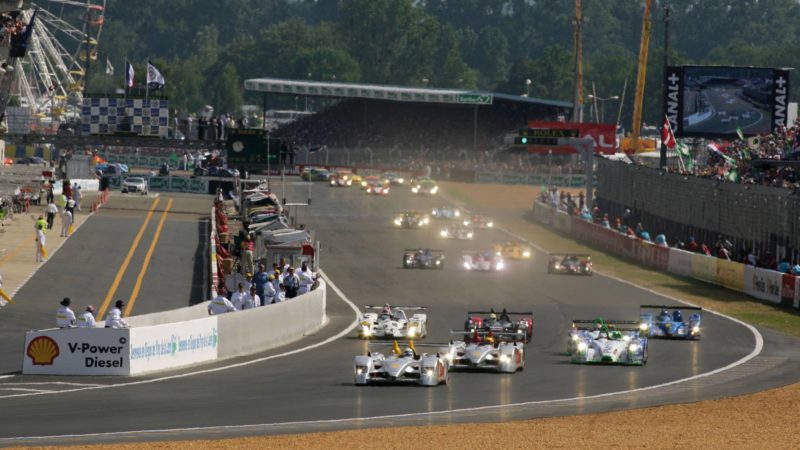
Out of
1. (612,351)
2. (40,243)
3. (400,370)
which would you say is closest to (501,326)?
(612,351)

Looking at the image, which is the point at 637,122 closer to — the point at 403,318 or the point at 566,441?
the point at 403,318

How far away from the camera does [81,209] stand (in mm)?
86500

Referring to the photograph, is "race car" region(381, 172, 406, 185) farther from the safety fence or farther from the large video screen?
the large video screen

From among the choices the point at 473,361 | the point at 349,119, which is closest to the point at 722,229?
the point at 473,361

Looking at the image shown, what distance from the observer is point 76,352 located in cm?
3172

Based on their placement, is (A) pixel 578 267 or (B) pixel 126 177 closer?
(A) pixel 578 267

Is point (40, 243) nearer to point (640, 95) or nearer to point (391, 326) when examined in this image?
point (391, 326)

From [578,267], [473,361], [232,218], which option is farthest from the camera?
[232,218]

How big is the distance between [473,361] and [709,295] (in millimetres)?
21677

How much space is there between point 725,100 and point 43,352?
176 feet

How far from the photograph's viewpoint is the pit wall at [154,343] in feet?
104

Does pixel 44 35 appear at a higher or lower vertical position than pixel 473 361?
higher

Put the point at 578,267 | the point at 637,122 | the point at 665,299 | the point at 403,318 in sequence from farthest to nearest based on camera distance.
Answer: the point at 637,122 < the point at 578,267 < the point at 665,299 < the point at 403,318

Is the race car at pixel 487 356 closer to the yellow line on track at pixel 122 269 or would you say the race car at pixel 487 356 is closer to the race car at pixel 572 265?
the yellow line on track at pixel 122 269
